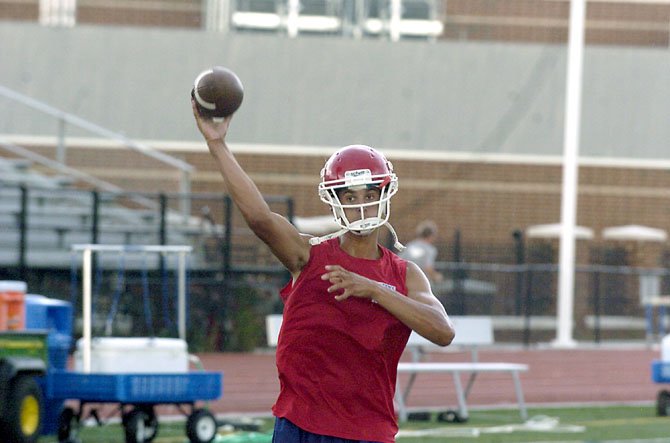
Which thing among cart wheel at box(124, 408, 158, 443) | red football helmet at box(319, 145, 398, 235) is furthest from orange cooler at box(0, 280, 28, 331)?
red football helmet at box(319, 145, 398, 235)

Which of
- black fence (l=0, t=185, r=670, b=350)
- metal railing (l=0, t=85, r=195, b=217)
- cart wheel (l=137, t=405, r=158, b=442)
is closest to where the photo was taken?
cart wheel (l=137, t=405, r=158, b=442)

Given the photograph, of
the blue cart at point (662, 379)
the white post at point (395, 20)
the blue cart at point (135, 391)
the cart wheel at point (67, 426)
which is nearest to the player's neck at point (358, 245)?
the blue cart at point (135, 391)

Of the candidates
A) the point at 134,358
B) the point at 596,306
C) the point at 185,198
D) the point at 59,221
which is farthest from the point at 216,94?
the point at 596,306

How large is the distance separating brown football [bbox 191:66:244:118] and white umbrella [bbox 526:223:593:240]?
23870mm

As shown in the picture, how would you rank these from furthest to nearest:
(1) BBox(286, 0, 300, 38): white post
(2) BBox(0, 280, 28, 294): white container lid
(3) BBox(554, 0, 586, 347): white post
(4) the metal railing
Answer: (1) BBox(286, 0, 300, 38): white post
(3) BBox(554, 0, 586, 347): white post
(4) the metal railing
(2) BBox(0, 280, 28, 294): white container lid

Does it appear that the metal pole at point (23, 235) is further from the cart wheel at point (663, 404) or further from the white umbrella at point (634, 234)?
the white umbrella at point (634, 234)

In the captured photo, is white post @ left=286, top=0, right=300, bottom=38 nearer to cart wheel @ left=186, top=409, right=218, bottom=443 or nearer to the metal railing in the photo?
the metal railing

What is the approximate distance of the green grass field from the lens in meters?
12.3

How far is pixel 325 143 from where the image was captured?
29797mm

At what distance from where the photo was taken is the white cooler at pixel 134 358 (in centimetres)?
1170

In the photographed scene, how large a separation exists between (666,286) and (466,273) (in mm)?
5012

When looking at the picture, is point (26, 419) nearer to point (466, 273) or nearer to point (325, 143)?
point (466, 273)

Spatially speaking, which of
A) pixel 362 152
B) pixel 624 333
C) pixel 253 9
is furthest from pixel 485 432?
pixel 253 9

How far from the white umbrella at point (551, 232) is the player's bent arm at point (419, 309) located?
23.6 meters
